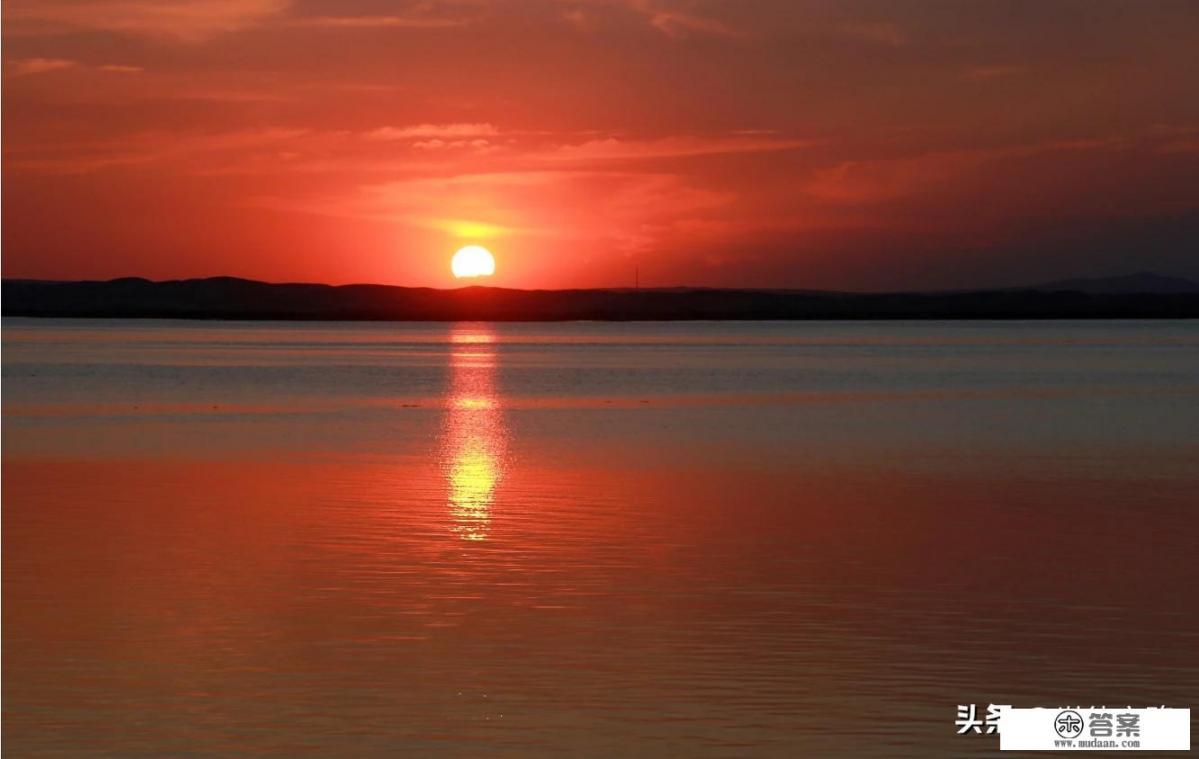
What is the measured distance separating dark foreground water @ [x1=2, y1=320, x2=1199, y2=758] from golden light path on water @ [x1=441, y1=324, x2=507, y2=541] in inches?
5.1

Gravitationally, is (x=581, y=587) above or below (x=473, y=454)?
below

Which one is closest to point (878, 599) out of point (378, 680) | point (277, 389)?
point (378, 680)

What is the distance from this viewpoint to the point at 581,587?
1234 cm

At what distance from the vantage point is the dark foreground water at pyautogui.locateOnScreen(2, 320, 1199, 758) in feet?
28.7

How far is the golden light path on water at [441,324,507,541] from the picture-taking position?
54.5 feet

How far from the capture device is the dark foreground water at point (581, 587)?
344 inches

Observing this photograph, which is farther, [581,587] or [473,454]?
[473,454]

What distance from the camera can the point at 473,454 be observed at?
24359mm

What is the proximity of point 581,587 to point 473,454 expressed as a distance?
12157mm

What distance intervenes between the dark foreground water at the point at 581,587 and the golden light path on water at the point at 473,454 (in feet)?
0.42

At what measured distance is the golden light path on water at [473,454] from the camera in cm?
1662

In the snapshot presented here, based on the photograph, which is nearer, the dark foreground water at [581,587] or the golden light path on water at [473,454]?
the dark foreground water at [581,587]

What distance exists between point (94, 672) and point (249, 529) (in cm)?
602

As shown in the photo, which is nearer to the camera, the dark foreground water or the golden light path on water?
the dark foreground water
